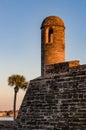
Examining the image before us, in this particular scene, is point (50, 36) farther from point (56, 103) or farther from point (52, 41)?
point (56, 103)

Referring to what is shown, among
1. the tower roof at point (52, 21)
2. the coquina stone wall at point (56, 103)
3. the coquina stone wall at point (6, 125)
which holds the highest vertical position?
the tower roof at point (52, 21)

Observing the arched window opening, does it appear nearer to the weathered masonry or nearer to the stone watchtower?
the stone watchtower

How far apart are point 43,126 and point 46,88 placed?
139cm

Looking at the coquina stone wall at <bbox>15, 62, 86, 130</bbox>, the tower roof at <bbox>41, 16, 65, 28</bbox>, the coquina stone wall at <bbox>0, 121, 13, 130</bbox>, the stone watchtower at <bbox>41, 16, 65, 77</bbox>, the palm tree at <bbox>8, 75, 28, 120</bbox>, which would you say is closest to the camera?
the coquina stone wall at <bbox>15, 62, 86, 130</bbox>

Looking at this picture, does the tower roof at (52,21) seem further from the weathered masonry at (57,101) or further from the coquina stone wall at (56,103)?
the coquina stone wall at (56,103)

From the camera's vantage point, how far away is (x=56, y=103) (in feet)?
37.5

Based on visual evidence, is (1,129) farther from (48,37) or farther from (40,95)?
(48,37)

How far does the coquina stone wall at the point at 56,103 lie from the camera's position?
1069 centimetres

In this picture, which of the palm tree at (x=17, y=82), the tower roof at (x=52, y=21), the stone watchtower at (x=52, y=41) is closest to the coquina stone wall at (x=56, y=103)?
the stone watchtower at (x=52, y=41)

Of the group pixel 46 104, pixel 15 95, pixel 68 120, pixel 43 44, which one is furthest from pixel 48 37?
pixel 15 95

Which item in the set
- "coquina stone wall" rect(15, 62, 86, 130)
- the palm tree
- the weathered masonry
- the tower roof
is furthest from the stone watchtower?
the palm tree

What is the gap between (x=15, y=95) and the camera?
34.6m

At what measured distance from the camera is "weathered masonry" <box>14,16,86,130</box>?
35.1ft

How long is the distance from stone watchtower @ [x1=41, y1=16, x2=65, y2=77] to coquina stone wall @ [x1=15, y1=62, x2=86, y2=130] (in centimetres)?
538
